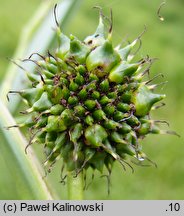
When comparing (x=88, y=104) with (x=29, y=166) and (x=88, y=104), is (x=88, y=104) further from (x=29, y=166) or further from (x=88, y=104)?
(x=29, y=166)

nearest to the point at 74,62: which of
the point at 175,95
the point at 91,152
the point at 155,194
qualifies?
the point at 91,152

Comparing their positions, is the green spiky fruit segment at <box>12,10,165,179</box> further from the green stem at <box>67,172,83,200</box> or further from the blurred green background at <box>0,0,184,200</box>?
the blurred green background at <box>0,0,184,200</box>

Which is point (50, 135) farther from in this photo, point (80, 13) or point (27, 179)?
point (80, 13)

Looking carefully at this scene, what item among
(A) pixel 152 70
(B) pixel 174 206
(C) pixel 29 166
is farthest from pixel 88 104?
(A) pixel 152 70

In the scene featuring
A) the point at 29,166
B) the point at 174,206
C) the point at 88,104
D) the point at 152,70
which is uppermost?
the point at 152,70

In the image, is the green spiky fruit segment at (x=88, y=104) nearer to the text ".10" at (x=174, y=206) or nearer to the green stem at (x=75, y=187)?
the green stem at (x=75, y=187)

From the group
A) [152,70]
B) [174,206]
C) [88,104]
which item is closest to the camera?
[88,104]

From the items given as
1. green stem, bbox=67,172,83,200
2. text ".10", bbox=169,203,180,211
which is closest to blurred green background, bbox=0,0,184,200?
text ".10", bbox=169,203,180,211
